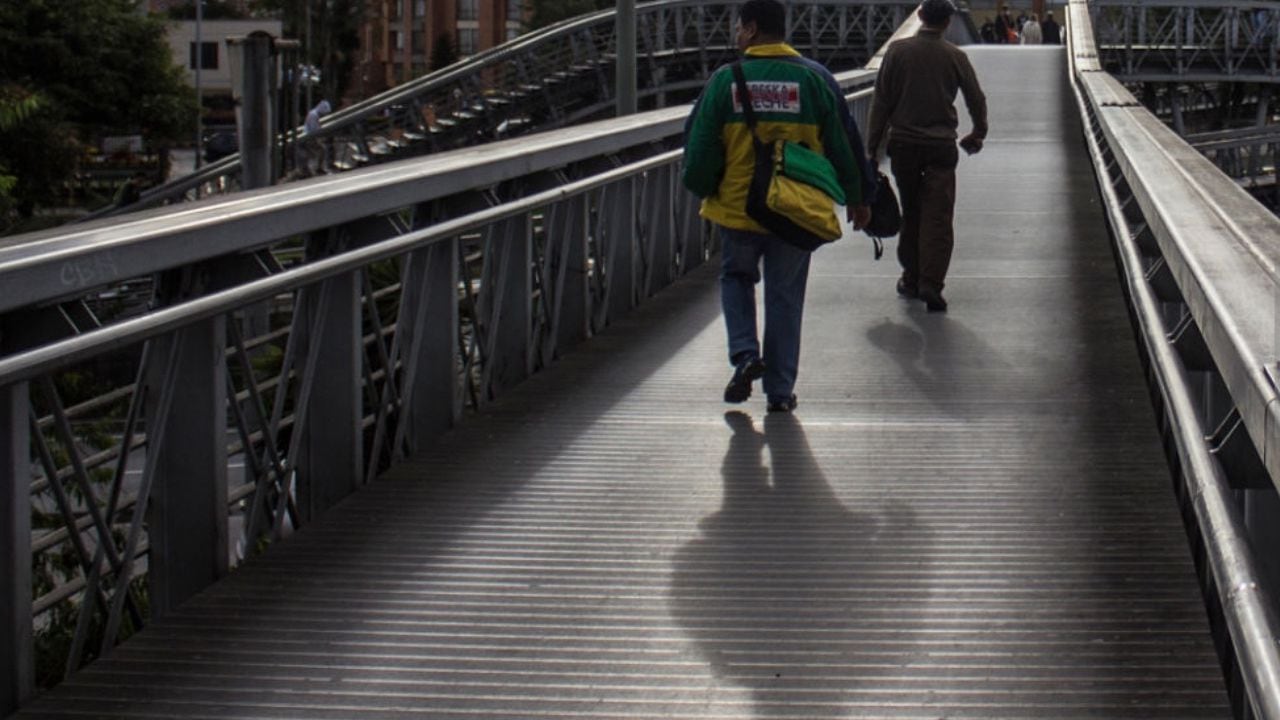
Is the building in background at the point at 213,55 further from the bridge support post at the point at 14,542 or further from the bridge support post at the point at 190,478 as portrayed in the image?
the bridge support post at the point at 14,542

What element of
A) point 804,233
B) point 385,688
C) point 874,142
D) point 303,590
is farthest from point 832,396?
point 385,688

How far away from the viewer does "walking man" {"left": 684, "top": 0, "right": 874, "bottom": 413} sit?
8.72 metres

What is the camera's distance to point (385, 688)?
5.14 metres

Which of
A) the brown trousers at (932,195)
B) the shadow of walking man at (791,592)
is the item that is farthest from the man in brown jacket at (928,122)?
the shadow of walking man at (791,592)

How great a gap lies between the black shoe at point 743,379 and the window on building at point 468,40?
361 feet

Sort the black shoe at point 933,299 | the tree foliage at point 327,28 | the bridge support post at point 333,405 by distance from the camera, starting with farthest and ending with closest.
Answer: the tree foliage at point 327,28, the black shoe at point 933,299, the bridge support post at point 333,405

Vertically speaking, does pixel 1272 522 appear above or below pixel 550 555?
above

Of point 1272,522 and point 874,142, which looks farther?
point 874,142

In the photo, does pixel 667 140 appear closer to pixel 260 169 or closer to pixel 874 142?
pixel 874 142

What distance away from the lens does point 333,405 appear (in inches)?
284

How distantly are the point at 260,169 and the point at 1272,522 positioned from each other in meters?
13.9

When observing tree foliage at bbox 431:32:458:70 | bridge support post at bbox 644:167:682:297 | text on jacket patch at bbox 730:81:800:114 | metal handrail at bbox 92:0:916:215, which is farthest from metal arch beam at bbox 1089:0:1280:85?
text on jacket patch at bbox 730:81:800:114

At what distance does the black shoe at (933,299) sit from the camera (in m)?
11.9

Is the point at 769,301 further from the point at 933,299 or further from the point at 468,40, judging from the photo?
the point at 468,40
